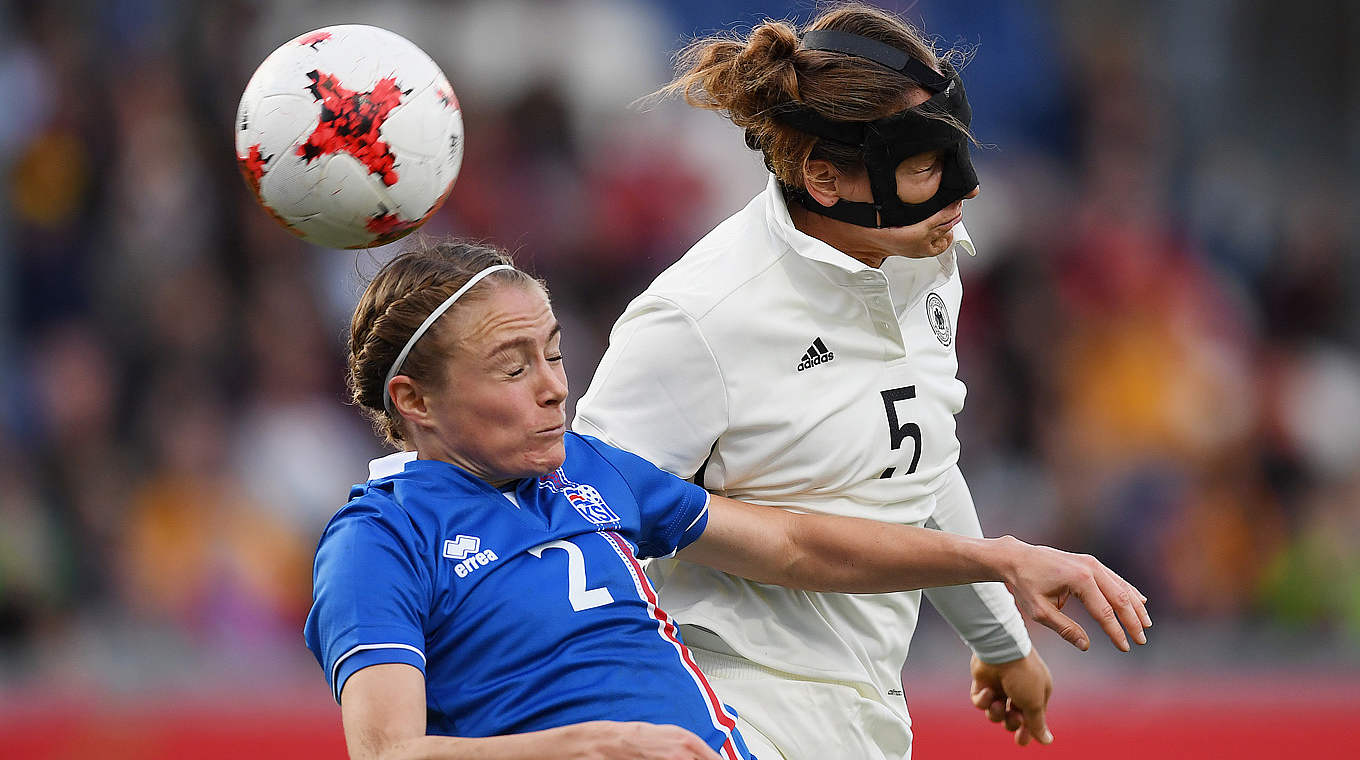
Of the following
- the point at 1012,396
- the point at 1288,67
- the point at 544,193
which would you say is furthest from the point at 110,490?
the point at 1288,67

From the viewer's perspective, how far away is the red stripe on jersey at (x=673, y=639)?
8.77 feet

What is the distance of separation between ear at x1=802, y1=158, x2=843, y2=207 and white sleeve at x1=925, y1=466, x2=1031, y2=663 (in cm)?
72

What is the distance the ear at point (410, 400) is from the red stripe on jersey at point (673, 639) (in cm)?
36

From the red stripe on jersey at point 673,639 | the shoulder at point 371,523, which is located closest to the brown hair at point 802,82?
the red stripe on jersey at point 673,639

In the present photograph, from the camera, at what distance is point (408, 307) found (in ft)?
8.63

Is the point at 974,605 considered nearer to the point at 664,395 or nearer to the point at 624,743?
the point at 664,395

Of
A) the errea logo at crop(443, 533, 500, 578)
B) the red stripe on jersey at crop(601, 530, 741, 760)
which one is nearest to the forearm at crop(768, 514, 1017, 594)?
the red stripe on jersey at crop(601, 530, 741, 760)

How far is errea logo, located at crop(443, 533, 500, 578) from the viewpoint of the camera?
2.50 meters

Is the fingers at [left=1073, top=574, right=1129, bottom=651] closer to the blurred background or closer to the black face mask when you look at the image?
the black face mask

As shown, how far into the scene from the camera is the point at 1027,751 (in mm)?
5754

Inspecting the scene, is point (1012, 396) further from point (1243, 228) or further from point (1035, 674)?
point (1035, 674)

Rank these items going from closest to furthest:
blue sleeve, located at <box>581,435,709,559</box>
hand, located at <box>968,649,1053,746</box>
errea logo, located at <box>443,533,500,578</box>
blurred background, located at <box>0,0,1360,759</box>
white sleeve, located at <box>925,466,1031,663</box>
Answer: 1. errea logo, located at <box>443,533,500,578</box>
2. blue sleeve, located at <box>581,435,709,559</box>
3. white sleeve, located at <box>925,466,1031,663</box>
4. hand, located at <box>968,649,1053,746</box>
5. blurred background, located at <box>0,0,1360,759</box>

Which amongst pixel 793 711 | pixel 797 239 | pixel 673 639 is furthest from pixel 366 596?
pixel 797 239

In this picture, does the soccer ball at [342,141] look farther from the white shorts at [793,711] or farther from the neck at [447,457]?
the white shorts at [793,711]
